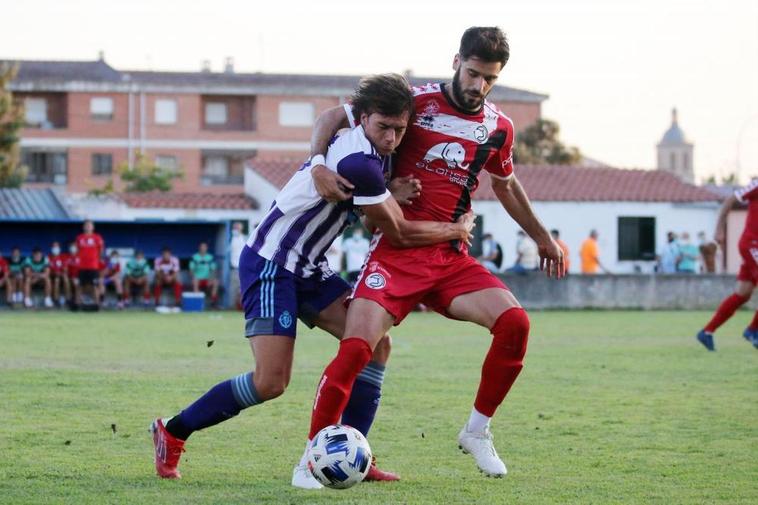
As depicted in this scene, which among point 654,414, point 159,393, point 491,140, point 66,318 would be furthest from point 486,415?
point 66,318

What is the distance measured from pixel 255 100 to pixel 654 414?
71100mm

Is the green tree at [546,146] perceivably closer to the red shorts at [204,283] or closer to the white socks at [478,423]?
the red shorts at [204,283]

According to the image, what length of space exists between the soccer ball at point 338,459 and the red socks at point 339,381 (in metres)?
0.14

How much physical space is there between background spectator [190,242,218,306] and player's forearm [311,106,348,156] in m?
24.2

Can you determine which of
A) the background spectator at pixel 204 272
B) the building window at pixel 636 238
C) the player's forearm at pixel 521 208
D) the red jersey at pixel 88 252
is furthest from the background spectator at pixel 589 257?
the player's forearm at pixel 521 208

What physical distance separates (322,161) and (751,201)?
35.1 feet

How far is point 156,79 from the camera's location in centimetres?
8081

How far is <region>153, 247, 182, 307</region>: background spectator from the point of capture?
30.6 metres

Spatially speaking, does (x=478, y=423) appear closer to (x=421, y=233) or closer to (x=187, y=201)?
(x=421, y=233)

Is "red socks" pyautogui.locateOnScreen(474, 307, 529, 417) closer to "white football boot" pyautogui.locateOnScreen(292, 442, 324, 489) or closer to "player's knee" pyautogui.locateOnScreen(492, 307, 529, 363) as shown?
"player's knee" pyautogui.locateOnScreen(492, 307, 529, 363)

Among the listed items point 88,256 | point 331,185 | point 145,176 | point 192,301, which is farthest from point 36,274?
point 145,176

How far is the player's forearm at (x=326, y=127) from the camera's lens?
6844mm

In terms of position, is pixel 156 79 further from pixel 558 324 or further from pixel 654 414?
pixel 654 414

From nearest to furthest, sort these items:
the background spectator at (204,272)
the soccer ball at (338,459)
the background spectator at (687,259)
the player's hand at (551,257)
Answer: the soccer ball at (338,459)
the player's hand at (551,257)
the background spectator at (204,272)
the background spectator at (687,259)
